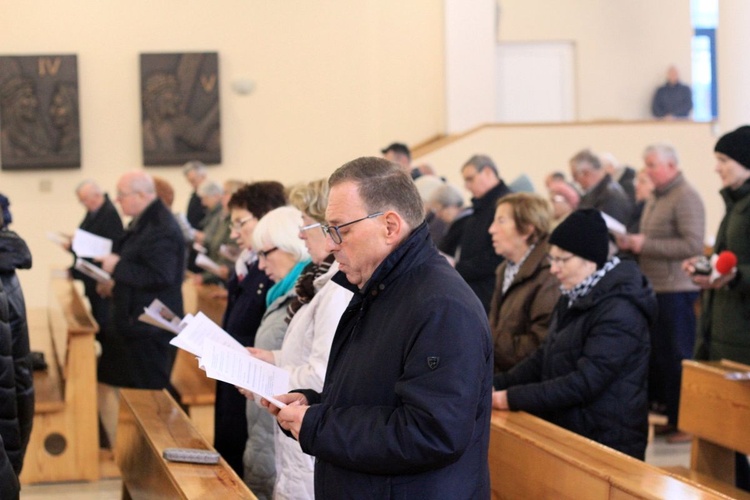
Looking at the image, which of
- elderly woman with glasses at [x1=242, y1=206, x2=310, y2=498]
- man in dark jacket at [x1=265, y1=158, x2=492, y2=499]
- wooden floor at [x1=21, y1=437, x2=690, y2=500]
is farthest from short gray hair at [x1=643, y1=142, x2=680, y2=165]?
man in dark jacket at [x1=265, y1=158, x2=492, y2=499]

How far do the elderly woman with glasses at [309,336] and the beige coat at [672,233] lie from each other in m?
3.34

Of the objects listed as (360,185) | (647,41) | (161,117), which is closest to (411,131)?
(161,117)

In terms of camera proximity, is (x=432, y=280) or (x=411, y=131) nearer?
(x=432, y=280)

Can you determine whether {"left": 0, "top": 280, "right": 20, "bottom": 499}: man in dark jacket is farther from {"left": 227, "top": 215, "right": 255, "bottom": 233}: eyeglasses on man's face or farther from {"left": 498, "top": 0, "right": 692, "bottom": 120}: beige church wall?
{"left": 498, "top": 0, "right": 692, "bottom": 120}: beige church wall

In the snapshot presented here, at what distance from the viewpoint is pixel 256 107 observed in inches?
549

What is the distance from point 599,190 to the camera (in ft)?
24.6

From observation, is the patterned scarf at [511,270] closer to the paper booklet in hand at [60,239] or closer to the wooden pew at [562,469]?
the wooden pew at [562,469]

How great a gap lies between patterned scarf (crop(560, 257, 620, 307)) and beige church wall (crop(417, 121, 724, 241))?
9.14 m

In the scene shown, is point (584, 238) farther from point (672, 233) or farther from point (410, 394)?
point (672, 233)

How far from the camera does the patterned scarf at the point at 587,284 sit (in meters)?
3.88

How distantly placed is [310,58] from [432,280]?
12.0 m

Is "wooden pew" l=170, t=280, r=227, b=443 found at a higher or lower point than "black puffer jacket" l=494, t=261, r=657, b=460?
lower

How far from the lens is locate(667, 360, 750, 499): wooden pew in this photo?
4062 mm

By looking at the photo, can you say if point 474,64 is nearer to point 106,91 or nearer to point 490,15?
point 490,15
